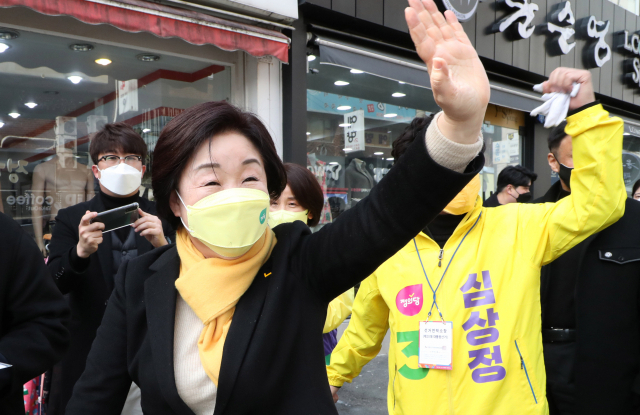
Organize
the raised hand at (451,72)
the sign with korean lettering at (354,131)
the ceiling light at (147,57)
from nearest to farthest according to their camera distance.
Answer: the raised hand at (451,72) → the ceiling light at (147,57) → the sign with korean lettering at (354,131)

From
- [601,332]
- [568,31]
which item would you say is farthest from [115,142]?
[568,31]

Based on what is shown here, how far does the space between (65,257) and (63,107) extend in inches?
94.4

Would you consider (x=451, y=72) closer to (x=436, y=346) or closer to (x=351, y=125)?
(x=436, y=346)

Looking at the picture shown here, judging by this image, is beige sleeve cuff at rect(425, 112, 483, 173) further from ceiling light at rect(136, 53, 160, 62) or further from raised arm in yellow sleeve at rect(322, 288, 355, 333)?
ceiling light at rect(136, 53, 160, 62)

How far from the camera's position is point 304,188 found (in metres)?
2.85

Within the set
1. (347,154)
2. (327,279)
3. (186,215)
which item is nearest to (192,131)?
(186,215)

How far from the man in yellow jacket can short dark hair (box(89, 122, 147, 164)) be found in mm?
1692

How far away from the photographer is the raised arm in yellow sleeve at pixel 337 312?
2621 mm

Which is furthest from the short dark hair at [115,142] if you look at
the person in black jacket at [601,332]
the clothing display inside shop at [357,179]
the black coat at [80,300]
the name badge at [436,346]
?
the clothing display inside shop at [357,179]

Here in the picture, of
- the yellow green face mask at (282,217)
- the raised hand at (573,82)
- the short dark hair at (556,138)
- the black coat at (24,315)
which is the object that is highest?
the raised hand at (573,82)

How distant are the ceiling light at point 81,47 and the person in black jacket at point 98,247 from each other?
1.91 metres

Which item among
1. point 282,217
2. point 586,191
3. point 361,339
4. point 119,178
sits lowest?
point 361,339

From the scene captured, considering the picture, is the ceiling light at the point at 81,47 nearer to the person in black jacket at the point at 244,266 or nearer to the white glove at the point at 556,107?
the person in black jacket at the point at 244,266

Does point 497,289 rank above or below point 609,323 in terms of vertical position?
above
